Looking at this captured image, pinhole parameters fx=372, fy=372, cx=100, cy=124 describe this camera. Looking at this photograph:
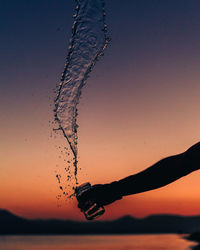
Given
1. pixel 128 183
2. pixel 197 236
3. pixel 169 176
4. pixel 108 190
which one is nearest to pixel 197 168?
pixel 169 176

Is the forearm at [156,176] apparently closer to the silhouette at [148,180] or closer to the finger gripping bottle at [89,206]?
the silhouette at [148,180]

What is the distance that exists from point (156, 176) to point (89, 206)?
17.9 inches

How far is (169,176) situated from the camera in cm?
190

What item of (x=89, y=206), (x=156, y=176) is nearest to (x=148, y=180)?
(x=156, y=176)

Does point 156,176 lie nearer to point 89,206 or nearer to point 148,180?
point 148,180

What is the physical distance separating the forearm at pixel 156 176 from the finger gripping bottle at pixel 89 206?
0.19 meters

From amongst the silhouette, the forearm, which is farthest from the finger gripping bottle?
the forearm

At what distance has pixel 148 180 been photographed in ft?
6.39

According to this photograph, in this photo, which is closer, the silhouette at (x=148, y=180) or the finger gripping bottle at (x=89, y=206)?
the silhouette at (x=148, y=180)

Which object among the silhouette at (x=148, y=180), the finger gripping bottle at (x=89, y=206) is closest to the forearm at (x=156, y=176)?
the silhouette at (x=148, y=180)

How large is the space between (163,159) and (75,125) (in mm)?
2074

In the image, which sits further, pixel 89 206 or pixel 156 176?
pixel 89 206

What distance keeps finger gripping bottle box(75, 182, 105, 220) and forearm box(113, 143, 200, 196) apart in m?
0.19

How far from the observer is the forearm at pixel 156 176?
184 centimetres
